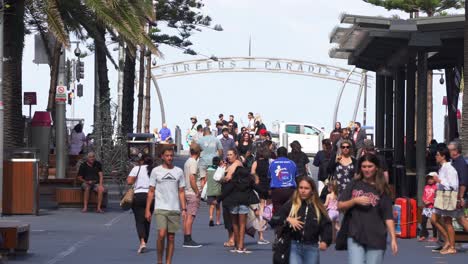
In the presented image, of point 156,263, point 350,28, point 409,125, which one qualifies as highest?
point 350,28

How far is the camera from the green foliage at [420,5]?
58938mm

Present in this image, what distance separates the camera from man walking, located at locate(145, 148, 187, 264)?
57.8 ft

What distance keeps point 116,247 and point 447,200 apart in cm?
511

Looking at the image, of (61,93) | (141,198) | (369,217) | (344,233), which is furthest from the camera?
(61,93)

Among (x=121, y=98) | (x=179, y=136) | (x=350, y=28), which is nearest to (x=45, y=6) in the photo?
(x=350, y=28)

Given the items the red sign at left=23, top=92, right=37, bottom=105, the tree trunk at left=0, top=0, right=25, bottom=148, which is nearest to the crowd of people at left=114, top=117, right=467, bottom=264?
the tree trunk at left=0, top=0, right=25, bottom=148

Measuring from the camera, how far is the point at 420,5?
195 ft

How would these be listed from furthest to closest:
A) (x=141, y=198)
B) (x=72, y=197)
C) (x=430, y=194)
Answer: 1. (x=72, y=197)
2. (x=430, y=194)
3. (x=141, y=198)

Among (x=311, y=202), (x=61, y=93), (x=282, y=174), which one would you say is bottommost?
(x=311, y=202)

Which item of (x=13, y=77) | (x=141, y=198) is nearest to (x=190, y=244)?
(x=141, y=198)

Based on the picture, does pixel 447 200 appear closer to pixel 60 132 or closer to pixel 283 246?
pixel 283 246

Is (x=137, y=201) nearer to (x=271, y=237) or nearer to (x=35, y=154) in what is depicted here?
(x=271, y=237)

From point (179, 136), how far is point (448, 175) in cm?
4562

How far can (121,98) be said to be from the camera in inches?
2020
